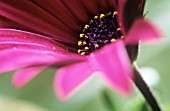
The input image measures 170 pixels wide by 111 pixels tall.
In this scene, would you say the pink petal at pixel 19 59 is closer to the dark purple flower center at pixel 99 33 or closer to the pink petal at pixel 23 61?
the pink petal at pixel 23 61

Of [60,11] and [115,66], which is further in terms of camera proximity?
[60,11]

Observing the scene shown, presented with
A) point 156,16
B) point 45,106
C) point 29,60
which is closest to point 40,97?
point 45,106

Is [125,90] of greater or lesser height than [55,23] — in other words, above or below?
below

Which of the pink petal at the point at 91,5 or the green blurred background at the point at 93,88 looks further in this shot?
the green blurred background at the point at 93,88

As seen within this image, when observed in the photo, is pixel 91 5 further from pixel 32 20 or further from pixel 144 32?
pixel 144 32

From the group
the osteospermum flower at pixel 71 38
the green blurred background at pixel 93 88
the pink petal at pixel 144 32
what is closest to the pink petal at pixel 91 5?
the osteospermum flower at pixel 71 38

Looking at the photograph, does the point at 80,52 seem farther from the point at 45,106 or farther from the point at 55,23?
the point at 45,106

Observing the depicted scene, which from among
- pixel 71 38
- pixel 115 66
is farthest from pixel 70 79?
pixel 71 38
